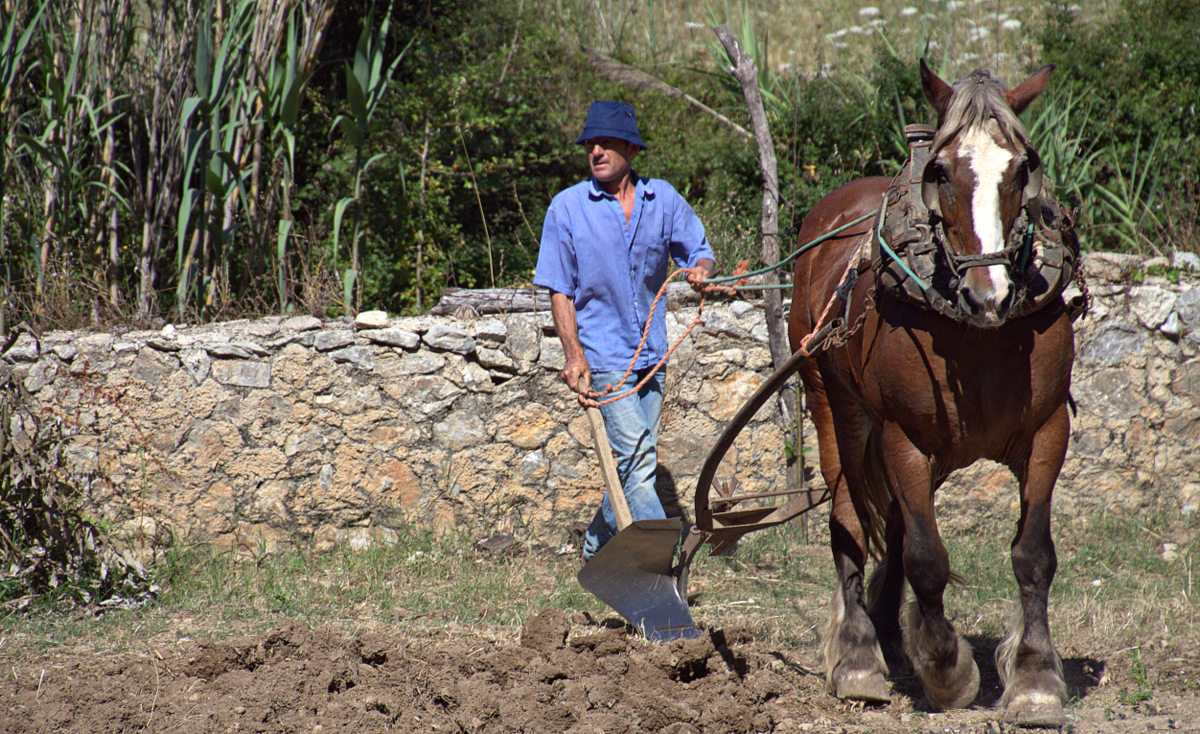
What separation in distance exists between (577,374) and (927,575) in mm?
1597

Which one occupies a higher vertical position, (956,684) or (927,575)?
(927,575)

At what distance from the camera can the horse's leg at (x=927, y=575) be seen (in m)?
3.06

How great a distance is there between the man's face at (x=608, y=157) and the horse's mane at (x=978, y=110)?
1649 mm

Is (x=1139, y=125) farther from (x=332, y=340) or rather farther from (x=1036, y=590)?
(x=332, y=340)

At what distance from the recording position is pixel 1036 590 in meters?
3.04

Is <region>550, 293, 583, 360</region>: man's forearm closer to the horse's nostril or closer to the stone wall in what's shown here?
the stone wall

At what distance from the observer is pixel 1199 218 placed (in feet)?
21.3

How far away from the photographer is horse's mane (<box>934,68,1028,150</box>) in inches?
107

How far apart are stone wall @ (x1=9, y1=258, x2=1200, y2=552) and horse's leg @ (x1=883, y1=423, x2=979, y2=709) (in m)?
2.32

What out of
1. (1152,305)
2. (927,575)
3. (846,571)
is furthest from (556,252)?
(1152,305)

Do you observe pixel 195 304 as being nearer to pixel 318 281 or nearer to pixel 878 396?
pixel 318 281

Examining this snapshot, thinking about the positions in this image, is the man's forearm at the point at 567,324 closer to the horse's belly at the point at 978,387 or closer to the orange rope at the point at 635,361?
the orange rope at the point at 635,361

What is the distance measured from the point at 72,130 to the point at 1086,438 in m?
6.03

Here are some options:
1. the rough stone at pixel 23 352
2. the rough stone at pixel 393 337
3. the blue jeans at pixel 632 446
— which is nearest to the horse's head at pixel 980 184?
the blue jeans at pixel 632 446
